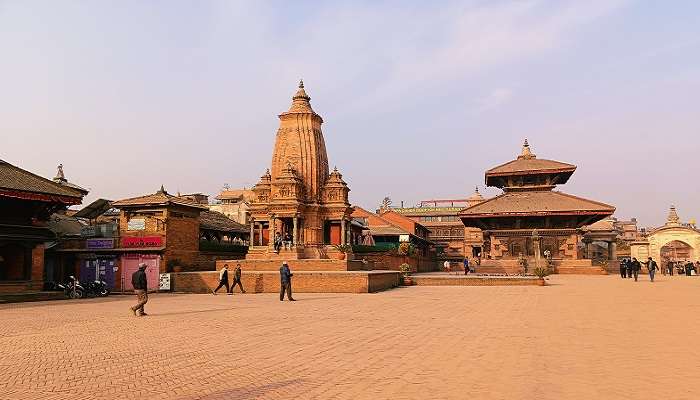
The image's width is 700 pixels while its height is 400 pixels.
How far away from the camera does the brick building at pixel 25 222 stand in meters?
26.0

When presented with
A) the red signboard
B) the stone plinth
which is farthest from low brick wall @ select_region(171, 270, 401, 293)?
the red signboard

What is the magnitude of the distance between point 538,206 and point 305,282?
30.3 m

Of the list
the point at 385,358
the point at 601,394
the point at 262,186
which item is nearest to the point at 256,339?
the point at 385,358

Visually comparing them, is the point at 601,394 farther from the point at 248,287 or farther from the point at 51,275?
the point at 51,275

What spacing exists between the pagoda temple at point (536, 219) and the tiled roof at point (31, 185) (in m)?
33.2

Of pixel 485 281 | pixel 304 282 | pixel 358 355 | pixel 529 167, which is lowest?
pixel 485 281

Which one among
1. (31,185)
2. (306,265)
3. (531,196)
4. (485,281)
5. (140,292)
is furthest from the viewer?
(531,196)

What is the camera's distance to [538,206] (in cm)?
4897

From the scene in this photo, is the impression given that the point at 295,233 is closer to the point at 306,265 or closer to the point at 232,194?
the point at 306,265

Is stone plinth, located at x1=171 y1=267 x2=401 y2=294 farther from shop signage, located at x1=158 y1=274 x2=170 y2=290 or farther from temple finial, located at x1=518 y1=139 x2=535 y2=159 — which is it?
temple finial, located at x1=518 y1=139 x2=535 y2=159

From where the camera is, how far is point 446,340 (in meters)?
10.6

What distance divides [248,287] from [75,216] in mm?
23118

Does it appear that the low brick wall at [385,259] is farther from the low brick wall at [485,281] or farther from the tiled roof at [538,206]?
the low brick wall at [485,281]

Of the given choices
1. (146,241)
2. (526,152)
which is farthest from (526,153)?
(146,241)
